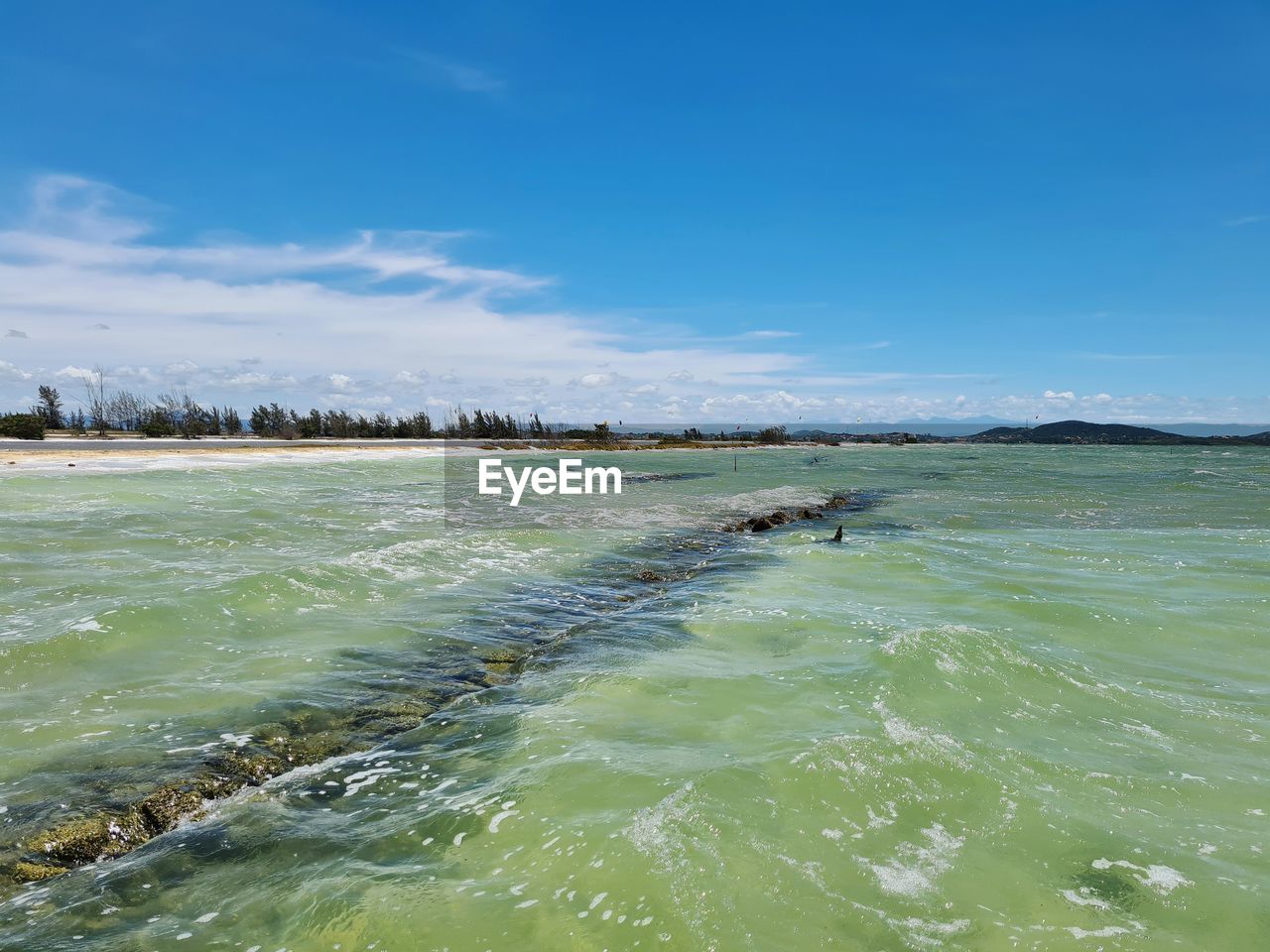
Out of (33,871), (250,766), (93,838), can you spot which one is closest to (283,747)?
(250,766)

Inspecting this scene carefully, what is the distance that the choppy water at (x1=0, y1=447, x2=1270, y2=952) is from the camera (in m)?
4.17

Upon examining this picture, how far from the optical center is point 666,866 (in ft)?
A: 15.1

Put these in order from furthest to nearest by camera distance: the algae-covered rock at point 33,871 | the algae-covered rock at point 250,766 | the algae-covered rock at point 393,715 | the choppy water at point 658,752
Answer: the algae-covered rock at point 393,715 → the algae-covered rock at point 250,766 → the algae-covered rock at point 33,871 → the choppy water at point 658,752

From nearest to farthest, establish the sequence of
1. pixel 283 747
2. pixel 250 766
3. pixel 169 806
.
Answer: pixel 169 806 < pixel 250 766 < pixel 283 747

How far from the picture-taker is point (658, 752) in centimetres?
643

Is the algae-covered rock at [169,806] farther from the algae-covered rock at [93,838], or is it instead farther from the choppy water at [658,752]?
the choppy water at [658,752]

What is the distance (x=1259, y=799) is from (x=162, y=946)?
8418mm

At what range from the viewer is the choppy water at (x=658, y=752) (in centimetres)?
417

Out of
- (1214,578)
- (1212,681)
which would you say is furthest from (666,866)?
(1214,578)

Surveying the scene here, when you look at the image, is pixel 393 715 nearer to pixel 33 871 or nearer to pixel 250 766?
pixel 250 766

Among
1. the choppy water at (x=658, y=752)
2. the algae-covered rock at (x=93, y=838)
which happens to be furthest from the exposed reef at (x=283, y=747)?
the choppy water at (x=658, y=752)

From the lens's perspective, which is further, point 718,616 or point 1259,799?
point 718,616

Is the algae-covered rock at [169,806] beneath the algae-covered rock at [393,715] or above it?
above

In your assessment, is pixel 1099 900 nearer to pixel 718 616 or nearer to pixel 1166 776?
pixel 1166 776
